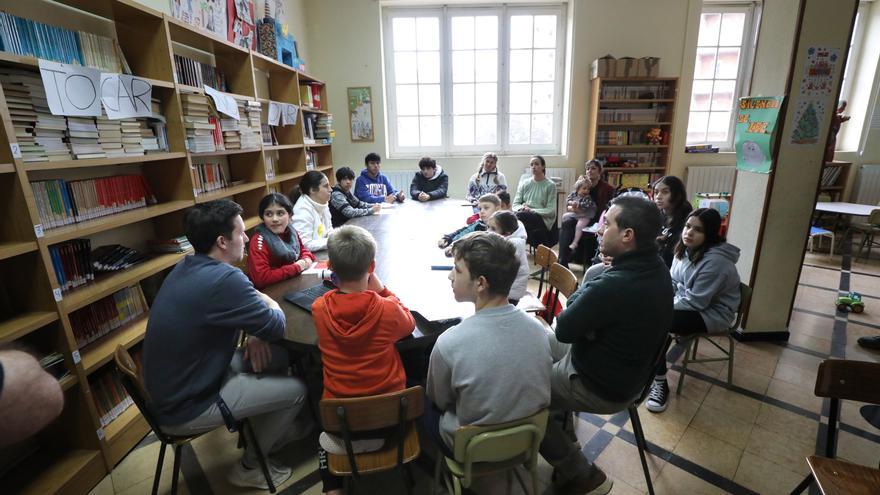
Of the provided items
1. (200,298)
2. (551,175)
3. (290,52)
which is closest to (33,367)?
(200,298)

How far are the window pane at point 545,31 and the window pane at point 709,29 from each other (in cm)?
208

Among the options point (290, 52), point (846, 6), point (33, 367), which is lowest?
point (33, 367)

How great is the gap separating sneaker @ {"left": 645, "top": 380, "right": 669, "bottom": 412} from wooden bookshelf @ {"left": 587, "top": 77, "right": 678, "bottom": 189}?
3.92m

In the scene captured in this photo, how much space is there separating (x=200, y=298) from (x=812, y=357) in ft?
12.1

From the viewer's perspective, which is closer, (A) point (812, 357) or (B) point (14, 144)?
(B) point (14, 144)

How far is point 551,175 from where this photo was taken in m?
5.98

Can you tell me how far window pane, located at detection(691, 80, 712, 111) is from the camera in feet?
19.6

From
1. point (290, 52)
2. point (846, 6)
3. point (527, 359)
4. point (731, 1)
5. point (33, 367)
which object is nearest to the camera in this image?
point (33, 367)

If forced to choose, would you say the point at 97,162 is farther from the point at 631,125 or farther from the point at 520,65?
the point at 631,125

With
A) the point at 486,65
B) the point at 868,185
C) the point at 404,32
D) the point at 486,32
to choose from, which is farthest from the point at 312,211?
the point at 868,185

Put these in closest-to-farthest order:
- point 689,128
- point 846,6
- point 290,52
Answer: point 846,6
point 290,52
point 689,128

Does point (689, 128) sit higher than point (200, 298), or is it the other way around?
point (689, 128)

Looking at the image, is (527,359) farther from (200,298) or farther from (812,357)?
(812,357)

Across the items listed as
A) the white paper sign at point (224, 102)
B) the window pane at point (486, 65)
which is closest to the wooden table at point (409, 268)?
the white paper sign at point (224, 102)
